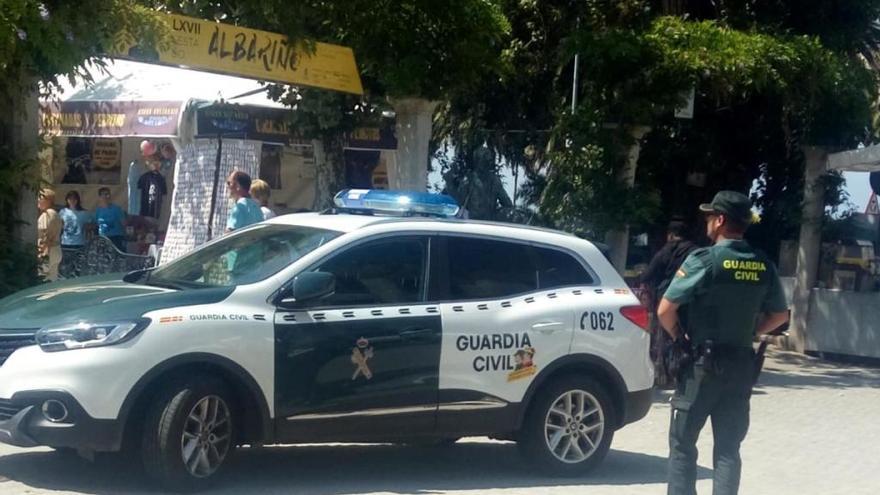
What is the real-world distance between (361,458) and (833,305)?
919cm

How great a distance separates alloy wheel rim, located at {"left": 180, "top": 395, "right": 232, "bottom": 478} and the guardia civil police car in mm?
11

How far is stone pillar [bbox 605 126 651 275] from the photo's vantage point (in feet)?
49.2

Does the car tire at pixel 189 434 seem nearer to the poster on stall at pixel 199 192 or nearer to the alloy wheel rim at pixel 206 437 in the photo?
the alloy wheel rim at pixel 206 437

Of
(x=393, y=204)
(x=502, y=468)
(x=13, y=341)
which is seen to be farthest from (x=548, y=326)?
(x=13, y=341)

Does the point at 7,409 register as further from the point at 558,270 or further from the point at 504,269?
the point at 558,270

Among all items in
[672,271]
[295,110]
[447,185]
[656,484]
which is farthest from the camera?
[447,185]

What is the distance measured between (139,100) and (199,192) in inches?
49.2

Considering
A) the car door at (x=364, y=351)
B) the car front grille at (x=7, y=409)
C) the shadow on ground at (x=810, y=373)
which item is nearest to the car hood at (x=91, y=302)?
the car front grille at (x=7, y=409)

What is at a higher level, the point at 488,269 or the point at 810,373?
the point at 488,269

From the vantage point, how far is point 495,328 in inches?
341

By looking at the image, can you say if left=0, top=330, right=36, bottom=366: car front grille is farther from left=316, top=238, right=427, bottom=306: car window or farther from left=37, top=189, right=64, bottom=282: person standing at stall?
left=37, top=189, right=64, bottom=282: person standing at stall

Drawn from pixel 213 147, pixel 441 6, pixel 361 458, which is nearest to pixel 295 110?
pixel 213 147

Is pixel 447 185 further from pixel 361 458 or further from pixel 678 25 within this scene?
pixel 361 458

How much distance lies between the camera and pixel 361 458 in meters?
9.38
